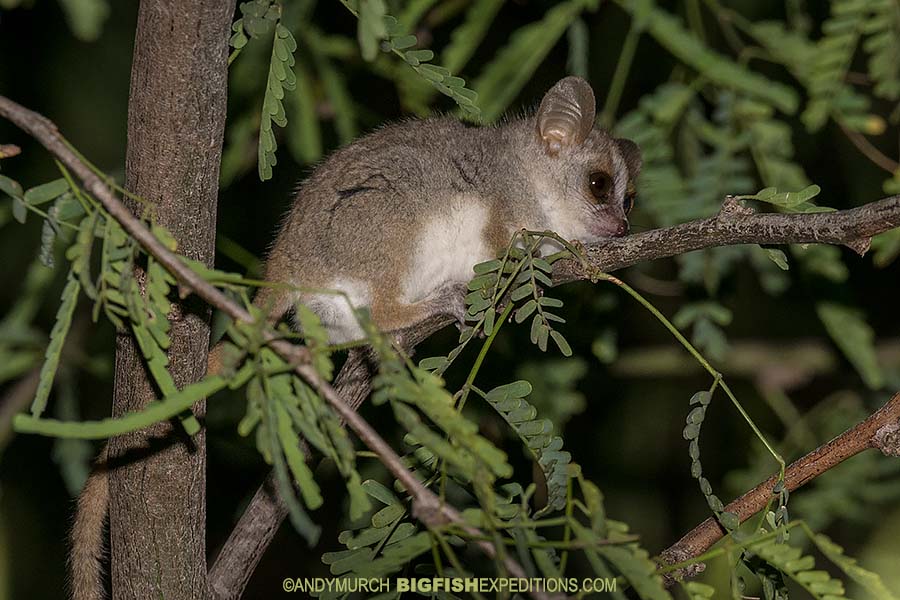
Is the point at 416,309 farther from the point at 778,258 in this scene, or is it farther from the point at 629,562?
the point at 629,562

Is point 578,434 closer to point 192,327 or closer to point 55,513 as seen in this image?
point 55,513

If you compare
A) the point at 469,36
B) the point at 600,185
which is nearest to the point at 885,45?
the point at 600,185

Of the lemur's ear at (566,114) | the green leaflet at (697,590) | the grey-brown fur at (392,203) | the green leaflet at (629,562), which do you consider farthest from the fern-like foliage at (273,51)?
the lemur's ear at (566,114)

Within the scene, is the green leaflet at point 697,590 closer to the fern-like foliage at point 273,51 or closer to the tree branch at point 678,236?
the tree branch at point 678,236

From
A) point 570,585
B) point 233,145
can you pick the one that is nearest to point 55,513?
point 233,145

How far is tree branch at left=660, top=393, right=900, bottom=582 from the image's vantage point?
7.36ft

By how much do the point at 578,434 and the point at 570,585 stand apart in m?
4.10

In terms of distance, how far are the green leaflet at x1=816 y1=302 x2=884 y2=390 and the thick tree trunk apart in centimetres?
257

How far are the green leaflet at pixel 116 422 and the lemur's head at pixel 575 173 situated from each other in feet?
7.33

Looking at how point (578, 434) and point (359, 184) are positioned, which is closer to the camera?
point (359, 184)

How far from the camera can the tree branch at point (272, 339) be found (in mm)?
1623

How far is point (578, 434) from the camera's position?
6254mm

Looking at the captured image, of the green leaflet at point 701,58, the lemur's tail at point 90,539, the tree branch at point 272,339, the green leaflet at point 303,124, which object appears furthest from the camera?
the green leaflet at point 303,124

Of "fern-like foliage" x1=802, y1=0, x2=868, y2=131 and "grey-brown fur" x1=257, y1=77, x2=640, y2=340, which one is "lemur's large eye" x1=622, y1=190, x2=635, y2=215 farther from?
"fern-like foliage" x1=802, y1=0, x2=868, y2=131
